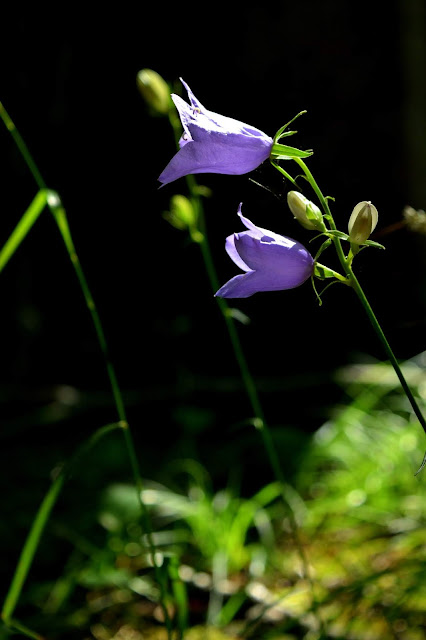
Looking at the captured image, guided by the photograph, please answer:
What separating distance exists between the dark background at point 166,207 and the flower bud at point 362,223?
2120mm

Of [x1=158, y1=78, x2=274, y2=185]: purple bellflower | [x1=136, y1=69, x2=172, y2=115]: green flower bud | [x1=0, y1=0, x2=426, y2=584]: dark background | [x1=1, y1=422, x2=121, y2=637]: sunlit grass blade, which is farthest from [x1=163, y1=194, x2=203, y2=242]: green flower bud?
[x1=0, y1=0, x2=426, y2=584]: dark background

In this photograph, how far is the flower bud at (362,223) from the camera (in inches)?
32.1

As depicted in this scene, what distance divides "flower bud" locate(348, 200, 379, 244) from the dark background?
2.12 m

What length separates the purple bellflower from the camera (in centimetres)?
80

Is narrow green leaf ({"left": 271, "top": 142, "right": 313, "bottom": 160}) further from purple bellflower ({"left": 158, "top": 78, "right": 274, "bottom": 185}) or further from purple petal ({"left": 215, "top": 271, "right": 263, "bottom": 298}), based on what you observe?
purple petal ({"left": 215, "top": 271, "right": 263, "bottom": 298})

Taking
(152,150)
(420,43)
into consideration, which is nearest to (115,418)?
(152,150)

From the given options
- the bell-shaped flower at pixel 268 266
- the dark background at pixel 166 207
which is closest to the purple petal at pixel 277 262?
the bell-shaped flower at pixel 268 266

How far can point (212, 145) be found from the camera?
0.82m

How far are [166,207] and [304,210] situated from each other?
2791mm

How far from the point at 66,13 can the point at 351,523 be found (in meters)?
2.76

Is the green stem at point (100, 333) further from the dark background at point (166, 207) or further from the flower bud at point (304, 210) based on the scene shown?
the dark background at point (166, 207)

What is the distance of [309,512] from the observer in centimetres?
208

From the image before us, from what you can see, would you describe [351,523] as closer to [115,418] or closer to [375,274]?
[375,274]

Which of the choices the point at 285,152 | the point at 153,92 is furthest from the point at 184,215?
the point at 285,152
